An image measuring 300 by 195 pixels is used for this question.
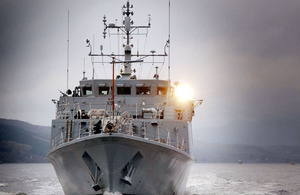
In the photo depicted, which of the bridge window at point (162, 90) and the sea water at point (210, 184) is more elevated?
the bridge window at point (162, 90)

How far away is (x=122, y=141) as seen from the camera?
46.0ft

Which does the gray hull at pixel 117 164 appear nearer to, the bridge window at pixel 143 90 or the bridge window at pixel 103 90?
the bridge window at pixel 103 90

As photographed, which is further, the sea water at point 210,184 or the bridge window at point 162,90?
the sea water at point 210,184

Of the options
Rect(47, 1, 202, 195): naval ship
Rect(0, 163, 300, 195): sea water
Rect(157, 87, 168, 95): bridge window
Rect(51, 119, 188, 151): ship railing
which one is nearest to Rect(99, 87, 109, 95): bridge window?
Rect(47, 1, 202, 195): naval ship

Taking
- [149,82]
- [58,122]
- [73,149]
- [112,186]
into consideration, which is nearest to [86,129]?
[58,122]

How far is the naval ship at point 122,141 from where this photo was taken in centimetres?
1423

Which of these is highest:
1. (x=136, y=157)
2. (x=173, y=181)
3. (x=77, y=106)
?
(x=77, y=106)

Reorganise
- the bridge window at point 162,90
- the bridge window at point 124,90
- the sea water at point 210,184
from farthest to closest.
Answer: the sea water at point 210,184
the bridge window at point 162,90
the bridge window at point 124,90

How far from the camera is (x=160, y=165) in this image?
15281 mm

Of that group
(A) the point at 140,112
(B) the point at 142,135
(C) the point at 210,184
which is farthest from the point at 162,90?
(C) the point at 210,184

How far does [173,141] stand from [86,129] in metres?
3.78

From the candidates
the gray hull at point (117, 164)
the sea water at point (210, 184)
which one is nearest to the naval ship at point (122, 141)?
the gray hull at point (117, 164)

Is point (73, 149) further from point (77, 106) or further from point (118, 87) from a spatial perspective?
point (118, 87)

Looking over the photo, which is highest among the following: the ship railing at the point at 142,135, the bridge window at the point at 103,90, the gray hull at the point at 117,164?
the bridge window at the point at 103,90
